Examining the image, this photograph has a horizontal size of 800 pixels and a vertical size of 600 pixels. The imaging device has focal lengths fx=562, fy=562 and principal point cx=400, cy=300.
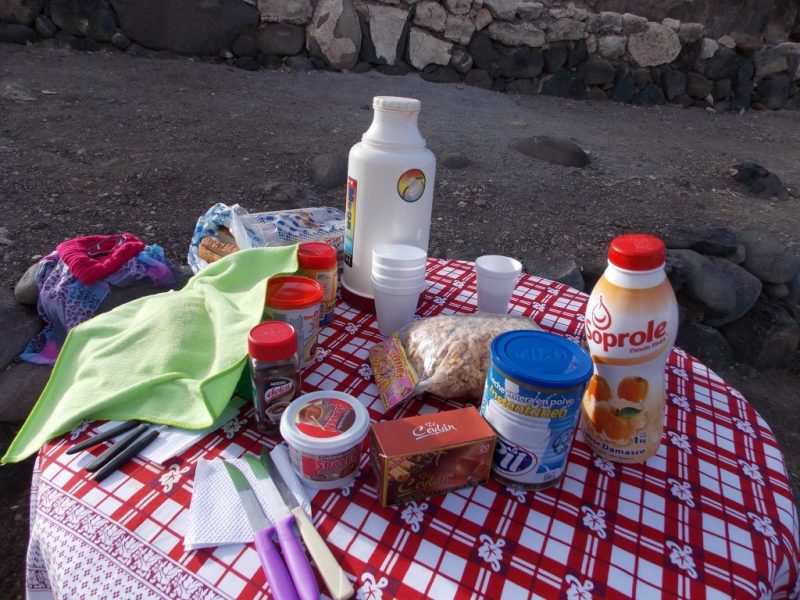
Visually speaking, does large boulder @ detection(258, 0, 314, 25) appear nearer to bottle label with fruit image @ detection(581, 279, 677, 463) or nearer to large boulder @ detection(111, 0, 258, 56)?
large boulder @ detection(111, 0, 258, 56)

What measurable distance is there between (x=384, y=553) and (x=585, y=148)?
4.48m

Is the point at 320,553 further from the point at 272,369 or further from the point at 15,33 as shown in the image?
the point at 15,33

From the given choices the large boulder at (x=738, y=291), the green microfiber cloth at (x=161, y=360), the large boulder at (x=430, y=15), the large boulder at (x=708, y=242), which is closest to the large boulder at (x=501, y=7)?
the large boulder at (x=430, y=15)

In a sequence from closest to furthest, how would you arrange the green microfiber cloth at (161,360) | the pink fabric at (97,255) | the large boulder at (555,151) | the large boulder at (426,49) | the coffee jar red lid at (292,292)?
the green microfiber cloth at (161,360), the coffee jar red lid at (292,292), the pink fabric at (97,255), the large boulder at (555,151), the large boulder at (426,49)

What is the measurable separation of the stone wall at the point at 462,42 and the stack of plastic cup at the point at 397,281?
15.6 feet

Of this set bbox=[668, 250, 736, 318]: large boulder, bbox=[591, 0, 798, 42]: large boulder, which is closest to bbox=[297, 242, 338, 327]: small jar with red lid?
bbox=[668, 250, 736, 318]: large boulder

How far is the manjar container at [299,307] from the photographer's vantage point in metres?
0.95

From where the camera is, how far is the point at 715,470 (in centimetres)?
84

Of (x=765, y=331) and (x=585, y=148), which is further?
(x=585, y=148)

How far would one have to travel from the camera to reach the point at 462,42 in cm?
566

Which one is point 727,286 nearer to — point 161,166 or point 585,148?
point 585,148

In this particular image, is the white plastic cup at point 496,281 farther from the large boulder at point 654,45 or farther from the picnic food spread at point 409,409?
the large boulder at point 654,45

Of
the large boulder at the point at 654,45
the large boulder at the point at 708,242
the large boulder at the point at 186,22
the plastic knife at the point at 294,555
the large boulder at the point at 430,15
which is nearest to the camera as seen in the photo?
the plastic knife at the point at 294,555

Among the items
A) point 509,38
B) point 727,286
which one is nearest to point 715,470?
point 727,286
